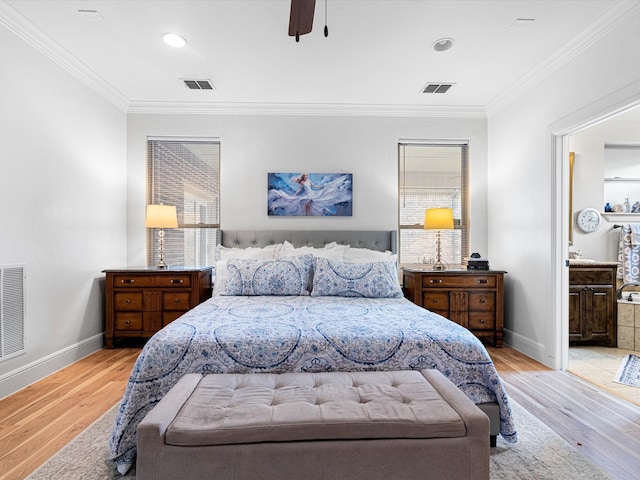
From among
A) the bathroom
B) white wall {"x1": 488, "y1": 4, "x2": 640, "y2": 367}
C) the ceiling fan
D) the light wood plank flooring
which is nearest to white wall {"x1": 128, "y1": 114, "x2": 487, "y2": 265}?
white wall {"x1": 488, "y1": 4, "x2": 640, "y2": 367}

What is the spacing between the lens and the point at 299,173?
438cm

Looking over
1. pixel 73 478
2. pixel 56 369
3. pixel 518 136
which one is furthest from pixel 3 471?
pixel 518 136

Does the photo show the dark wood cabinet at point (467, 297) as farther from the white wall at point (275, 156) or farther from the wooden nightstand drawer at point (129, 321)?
the wooden nightstand drawer at point (129, 321)

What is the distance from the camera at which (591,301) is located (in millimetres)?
3863

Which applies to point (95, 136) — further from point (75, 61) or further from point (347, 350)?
point (347, 350)

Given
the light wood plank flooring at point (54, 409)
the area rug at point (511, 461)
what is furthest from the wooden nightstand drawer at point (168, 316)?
the area rug at point (511, 461)

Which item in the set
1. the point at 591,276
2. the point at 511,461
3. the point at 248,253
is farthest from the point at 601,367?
the point at 248,253

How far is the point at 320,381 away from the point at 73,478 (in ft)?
4.19

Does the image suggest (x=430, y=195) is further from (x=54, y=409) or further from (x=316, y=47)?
(x=54, y=409)

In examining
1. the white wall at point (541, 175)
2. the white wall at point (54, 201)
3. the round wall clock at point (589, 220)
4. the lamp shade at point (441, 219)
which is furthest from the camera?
the round wall clock at point (589, 220)

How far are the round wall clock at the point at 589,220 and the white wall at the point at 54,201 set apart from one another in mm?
5549

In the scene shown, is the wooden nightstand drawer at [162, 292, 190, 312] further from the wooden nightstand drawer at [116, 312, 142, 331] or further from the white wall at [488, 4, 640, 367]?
the white wall at [488, 4, 640, 367]

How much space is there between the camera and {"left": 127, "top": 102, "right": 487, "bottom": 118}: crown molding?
14.1 ft

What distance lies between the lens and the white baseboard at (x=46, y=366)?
2.70 m
